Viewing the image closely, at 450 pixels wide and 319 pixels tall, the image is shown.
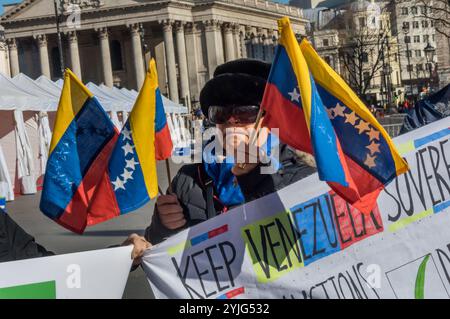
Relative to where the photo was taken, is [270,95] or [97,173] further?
[97,173]

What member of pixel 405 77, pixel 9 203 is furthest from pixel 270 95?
pixel 405 77

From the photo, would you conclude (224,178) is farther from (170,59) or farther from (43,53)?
(43,53)

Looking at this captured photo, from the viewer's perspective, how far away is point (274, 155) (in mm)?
3631

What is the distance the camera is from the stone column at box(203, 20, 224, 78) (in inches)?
3706

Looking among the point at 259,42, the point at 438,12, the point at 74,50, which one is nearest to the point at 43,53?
the point at 74,50

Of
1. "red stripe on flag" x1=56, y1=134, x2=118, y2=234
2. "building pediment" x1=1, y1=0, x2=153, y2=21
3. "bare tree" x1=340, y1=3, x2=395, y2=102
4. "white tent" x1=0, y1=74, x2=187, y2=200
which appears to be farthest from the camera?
"building pediment" x1=1, y1=0, x2=153, y2=21

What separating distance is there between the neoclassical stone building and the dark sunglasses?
275 ft

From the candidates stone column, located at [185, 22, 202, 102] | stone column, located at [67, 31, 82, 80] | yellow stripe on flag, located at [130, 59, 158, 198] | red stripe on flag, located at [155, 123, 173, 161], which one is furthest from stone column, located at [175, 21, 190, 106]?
yellow stripe on flag, located at [130, 59, 158, 198]

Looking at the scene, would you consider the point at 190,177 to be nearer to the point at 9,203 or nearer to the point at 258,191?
the point at 258,191

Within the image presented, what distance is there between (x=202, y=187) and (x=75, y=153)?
989mm

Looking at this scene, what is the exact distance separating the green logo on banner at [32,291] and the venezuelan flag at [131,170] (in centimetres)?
58

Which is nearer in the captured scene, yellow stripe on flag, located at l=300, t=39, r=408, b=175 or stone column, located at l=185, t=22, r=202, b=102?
yellow stripe on flag, located at l=300, t=39, r=408, b=175

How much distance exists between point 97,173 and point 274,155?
1078mm

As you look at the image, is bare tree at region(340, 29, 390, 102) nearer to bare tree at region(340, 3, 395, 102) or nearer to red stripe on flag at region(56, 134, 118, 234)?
bare tree at region(340, 3, 395, 102)
